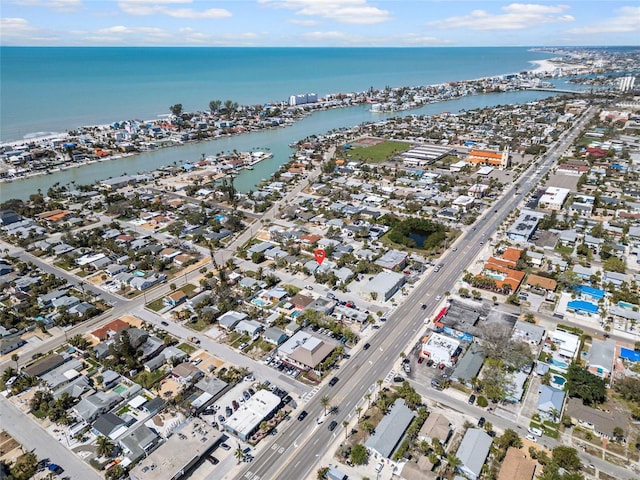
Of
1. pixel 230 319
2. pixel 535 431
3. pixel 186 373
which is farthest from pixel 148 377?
pixel 535 431

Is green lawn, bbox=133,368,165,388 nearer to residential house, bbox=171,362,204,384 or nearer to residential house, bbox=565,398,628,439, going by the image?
residential house, bbox=171,362,204,384

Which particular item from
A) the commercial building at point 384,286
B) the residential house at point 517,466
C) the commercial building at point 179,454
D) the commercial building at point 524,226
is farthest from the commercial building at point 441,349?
the commercial building at point 524,226

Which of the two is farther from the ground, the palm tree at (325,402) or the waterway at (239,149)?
the waterway at (239,149)

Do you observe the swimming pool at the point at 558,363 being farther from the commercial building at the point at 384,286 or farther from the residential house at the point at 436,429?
the commercial building at the point at 384,286

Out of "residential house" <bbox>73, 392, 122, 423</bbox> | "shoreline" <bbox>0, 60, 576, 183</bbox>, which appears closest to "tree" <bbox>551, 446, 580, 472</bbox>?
"residential house" <bbox>73, 392, 122, 423</bbox>

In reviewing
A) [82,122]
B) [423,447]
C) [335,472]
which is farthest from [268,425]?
[82,122]

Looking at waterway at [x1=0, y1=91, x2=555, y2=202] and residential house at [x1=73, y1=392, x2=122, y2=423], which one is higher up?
waterway at [x1=0, y1=91, x2=555, y2=202]
